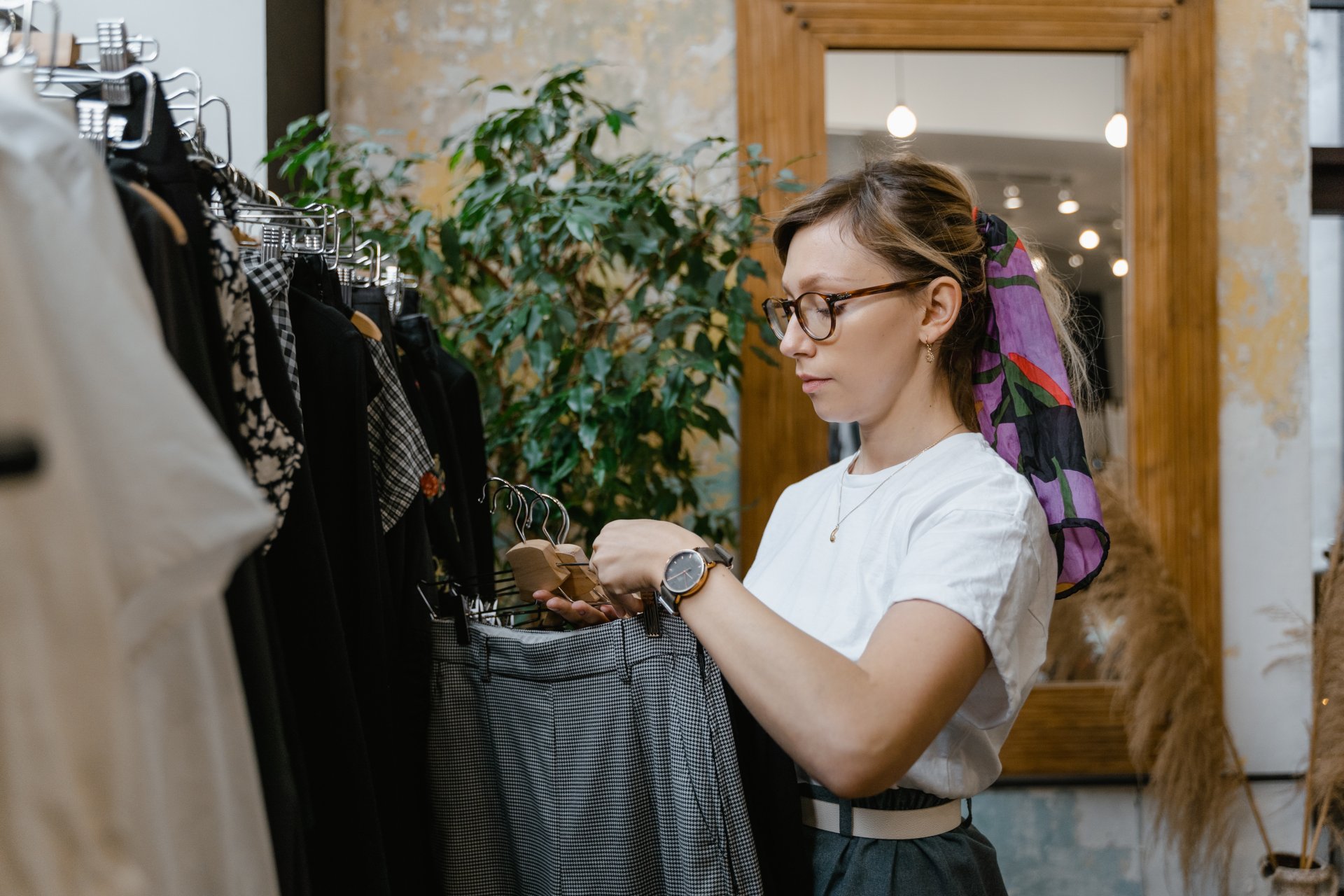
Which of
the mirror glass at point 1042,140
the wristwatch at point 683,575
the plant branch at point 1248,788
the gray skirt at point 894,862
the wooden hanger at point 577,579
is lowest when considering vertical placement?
the plant branch at point 1248,788

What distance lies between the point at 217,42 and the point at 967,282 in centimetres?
200

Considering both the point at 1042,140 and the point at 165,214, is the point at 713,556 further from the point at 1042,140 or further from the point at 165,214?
the point at 1042,140

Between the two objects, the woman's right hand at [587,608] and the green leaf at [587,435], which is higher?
the green leaf at [587,435]

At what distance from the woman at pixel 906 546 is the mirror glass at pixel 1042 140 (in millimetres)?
1736

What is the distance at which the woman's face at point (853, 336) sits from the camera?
115 cm

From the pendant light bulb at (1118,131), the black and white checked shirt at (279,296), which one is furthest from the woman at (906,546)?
the pendant light bulb at (1118,131)


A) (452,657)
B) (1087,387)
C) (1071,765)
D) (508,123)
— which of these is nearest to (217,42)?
(508,123)

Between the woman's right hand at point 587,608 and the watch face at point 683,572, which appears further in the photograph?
the woman's right hand at point 587,608

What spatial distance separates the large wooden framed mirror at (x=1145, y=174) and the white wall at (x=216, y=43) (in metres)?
1.32

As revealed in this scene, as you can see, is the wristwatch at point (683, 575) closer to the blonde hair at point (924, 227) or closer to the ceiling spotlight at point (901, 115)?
the blonde hair at point (924, 227)

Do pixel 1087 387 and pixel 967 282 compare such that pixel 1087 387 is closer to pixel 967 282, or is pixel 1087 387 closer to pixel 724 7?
pixel 967 282

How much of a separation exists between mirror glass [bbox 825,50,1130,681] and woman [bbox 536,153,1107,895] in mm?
1736

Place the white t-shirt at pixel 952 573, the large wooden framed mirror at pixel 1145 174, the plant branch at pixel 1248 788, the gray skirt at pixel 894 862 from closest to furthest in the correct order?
the white t-shirt at pixel 952 573 < the gray skirt at pixel 894 862 < the plant branch at pixel 1248 788 < the large wooden framed mirror at pixel 1145 174

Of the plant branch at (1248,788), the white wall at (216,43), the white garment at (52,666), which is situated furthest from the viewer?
the plant branch at (1248,788)
